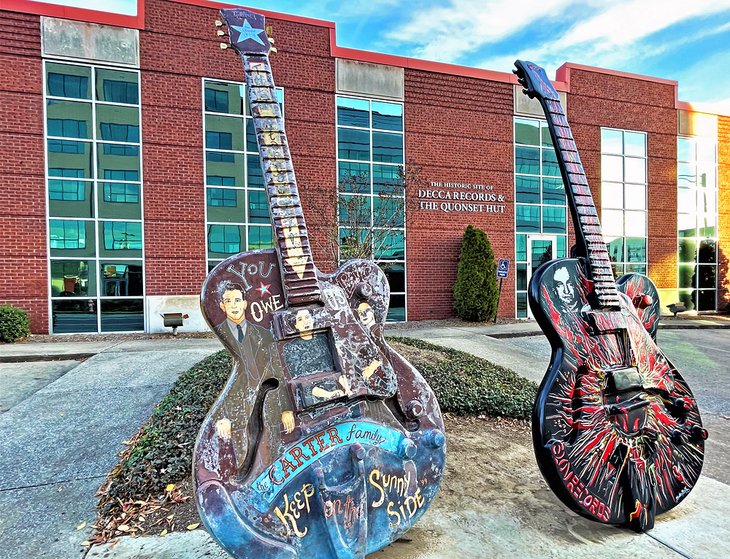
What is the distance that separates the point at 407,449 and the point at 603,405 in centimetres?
102

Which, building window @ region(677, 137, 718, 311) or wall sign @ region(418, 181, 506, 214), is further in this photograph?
building window @ region(677, 137, 718, 311)

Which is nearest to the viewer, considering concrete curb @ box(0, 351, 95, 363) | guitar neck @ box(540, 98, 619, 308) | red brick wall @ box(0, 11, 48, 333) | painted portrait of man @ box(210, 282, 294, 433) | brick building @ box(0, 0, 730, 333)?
painted portrait of man @ box(210, 282, 294, 433)

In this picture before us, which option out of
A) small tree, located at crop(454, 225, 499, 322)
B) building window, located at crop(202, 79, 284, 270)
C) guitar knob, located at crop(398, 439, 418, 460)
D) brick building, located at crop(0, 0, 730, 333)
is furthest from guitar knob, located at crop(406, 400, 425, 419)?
small tree, located at crop(454, 225, 499, 322)

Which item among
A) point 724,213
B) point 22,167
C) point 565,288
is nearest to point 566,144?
point 565,288

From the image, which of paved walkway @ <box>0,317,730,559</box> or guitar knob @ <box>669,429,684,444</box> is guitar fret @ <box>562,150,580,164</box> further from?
paved walkway @ <box>0,317,730,559</box>

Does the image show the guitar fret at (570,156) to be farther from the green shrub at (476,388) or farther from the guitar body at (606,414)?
the green shrub at (476,388)

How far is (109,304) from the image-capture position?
10070 millimetres

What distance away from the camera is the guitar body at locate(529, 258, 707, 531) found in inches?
79.9

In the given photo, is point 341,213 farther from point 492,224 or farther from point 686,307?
point 686,307

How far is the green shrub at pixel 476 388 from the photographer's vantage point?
3.98 metres

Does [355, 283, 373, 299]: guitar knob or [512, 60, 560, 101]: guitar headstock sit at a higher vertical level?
[512, 60, 560, 101]: guitar headstock

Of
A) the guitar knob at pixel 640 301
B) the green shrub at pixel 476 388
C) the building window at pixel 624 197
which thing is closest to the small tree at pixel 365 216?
the green shrub at pixel 476 388

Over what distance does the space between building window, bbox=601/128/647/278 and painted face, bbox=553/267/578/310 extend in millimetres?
13253

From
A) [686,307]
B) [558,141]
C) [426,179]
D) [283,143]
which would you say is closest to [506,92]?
[426,179]
